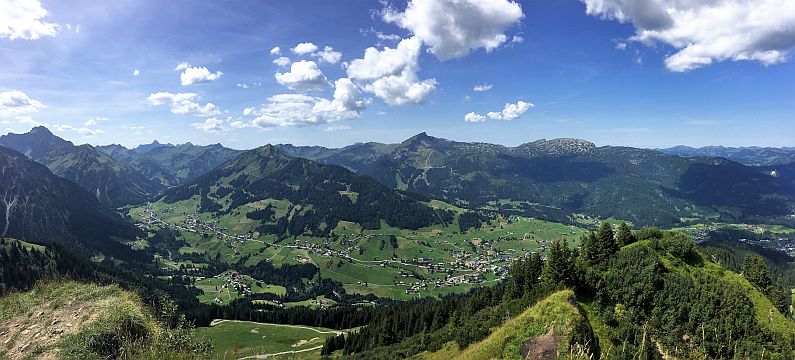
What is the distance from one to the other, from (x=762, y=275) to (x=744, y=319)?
22.9 meters

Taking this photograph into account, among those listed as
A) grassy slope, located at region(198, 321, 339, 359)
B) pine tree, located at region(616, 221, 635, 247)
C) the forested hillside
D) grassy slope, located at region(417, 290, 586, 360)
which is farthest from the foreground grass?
grassy slope, located at region(198, 321, 339, 359)

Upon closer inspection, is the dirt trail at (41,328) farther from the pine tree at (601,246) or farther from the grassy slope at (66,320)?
the pine tree at (601,246)

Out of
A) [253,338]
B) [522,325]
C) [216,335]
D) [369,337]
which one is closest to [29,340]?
[522,325]

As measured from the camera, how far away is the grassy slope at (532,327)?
150 ft

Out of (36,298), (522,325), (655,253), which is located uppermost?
(36,298)

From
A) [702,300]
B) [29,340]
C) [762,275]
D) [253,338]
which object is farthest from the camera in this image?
[253,338]

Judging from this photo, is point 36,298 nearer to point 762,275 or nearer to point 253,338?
point 762,275

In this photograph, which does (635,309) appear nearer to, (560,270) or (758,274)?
(560,270)

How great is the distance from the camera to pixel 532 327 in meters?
47.9

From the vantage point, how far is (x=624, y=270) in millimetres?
62156

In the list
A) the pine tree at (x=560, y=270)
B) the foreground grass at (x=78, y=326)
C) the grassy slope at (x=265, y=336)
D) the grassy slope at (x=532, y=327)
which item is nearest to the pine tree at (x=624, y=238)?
the pine tree at (x=560, y=270)

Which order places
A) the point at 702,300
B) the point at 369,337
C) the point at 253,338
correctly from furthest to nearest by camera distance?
the point at 253,338
the point at 369,337
the point at 702,300

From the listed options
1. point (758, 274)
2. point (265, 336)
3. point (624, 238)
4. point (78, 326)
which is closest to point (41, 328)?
point (78, 326)

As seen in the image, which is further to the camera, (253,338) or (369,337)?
(253,338)
